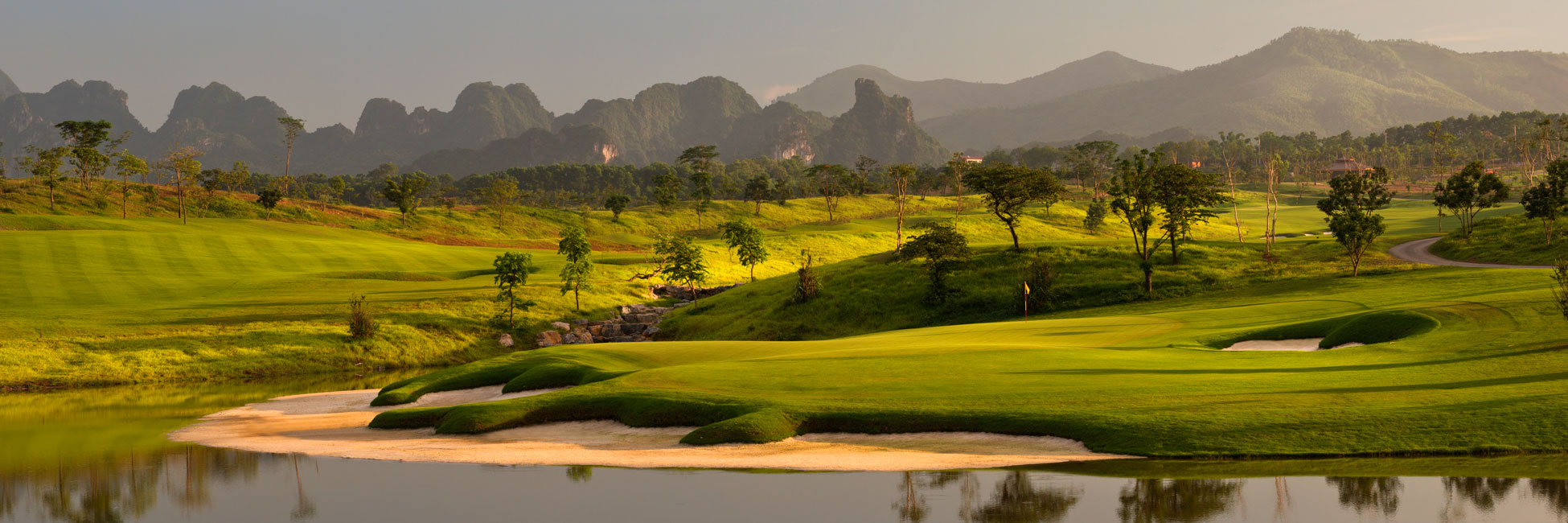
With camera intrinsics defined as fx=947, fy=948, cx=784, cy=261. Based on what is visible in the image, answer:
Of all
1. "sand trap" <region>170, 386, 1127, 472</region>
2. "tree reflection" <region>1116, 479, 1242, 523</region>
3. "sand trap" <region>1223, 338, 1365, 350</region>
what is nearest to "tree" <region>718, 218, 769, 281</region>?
"sand trap" <region>1223, 338, 1365, 350</region>

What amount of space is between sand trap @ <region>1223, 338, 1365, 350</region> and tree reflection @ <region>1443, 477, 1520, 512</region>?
18.0 meters

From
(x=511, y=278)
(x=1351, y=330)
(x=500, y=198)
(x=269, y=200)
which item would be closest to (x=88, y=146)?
(x=269, y=200)

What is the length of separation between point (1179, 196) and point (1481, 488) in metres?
52.6

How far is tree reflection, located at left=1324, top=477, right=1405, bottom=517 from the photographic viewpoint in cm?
1728

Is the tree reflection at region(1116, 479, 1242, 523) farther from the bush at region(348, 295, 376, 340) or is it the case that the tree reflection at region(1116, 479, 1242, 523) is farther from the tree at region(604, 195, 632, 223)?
the tree at region(604, 195, 632, 223)

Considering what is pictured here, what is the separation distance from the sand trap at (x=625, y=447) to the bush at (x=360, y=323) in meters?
24.9

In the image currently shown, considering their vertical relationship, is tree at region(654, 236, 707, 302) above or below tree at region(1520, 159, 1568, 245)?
below

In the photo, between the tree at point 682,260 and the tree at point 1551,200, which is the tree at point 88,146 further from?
the tree at point 1551,200

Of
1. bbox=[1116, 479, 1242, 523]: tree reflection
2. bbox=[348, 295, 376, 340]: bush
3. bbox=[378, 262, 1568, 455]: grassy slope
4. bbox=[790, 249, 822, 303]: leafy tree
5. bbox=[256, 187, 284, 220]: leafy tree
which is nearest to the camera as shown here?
bbox=[1116, 479, 1242, 523]: tree reflection

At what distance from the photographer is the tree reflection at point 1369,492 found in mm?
17281

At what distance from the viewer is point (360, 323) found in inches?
2296

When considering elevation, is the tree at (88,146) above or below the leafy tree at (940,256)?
above

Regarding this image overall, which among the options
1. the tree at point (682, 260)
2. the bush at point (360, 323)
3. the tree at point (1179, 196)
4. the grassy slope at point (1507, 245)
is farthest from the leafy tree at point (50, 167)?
the grassy slope at point (1507, 245)

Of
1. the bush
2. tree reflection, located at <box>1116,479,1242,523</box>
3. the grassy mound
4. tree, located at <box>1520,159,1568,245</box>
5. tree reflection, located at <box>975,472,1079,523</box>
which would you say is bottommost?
the bush
